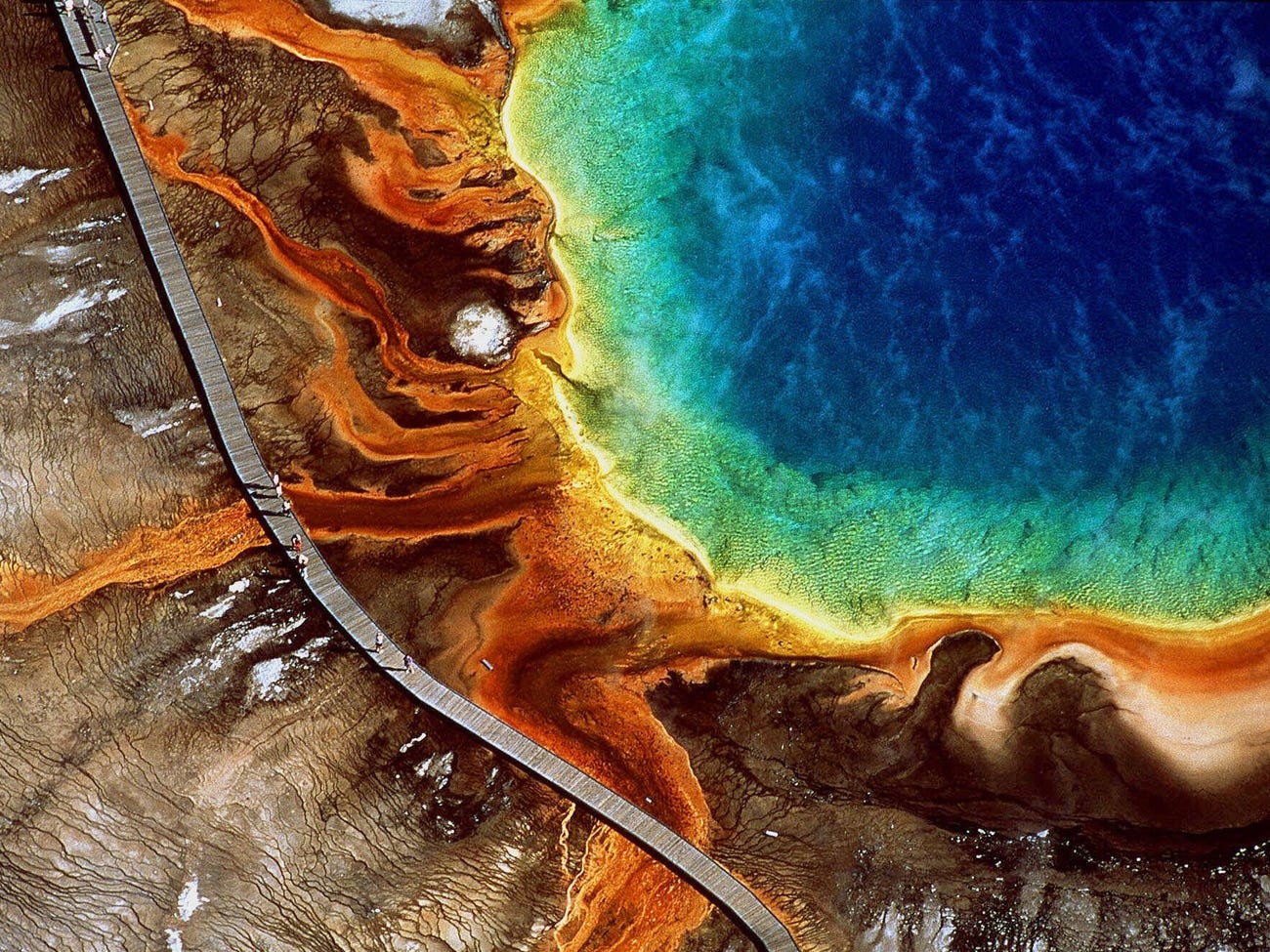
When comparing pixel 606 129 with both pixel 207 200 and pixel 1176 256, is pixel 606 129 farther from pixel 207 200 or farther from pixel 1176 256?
pixel 1176 256

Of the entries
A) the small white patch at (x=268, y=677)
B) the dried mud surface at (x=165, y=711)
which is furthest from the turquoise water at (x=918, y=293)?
the small white patch at (x=268, y=677)

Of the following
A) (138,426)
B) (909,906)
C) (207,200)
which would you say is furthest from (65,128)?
(909,906)

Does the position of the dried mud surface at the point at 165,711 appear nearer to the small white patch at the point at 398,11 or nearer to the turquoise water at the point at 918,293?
the small white patch at the point at 398,11

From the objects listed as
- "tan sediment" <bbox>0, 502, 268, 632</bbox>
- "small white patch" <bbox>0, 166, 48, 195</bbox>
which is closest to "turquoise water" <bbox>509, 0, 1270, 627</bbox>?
"tan sediment" <bbox>0, 502, 268, 632</bbox>

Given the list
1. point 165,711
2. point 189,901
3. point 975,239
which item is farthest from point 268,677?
point 975,239

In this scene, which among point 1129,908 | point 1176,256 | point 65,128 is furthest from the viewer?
point 1176,256

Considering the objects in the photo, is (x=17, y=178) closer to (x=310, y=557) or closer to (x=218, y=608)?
(x=218, y=608)
